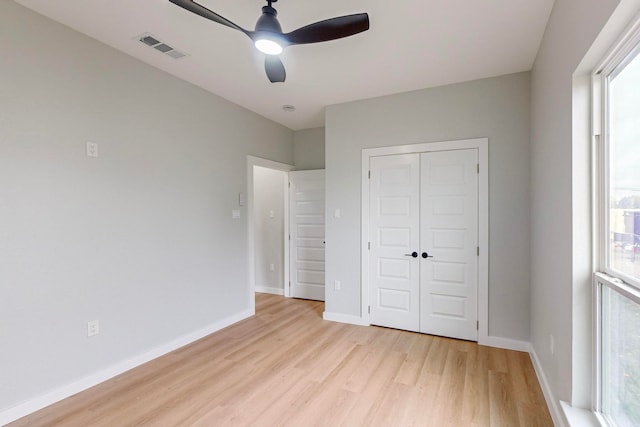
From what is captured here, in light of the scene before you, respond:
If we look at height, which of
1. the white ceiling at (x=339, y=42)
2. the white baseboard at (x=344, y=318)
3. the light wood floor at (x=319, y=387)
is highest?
the white ceiling at (x=339, y=42)

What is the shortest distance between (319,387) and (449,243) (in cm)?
201

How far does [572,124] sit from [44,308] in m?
3.60

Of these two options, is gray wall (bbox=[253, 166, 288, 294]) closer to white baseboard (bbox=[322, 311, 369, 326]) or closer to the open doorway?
the open doorway

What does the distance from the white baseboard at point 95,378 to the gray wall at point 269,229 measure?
1.77 m

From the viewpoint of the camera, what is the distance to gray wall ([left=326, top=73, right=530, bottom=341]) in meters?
3.03

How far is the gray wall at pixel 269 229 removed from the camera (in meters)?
5.25

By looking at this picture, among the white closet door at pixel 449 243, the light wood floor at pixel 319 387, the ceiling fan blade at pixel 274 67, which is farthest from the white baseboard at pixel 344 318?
the ceiling fan blade at pixel 274 67

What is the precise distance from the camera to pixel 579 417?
5.29 ft

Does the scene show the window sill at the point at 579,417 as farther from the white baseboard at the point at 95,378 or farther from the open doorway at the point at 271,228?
the open doorway at the point at 271,228

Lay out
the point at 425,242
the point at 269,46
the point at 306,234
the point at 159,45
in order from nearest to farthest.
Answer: the point at 269,46 → the point at 159,45 → the point at 425,242 → the point at 306,234

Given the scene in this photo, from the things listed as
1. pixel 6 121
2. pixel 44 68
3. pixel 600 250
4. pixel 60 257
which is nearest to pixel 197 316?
pixel 60 257

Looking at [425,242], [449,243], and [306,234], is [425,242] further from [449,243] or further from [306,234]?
[306,234]

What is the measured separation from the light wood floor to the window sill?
396mm

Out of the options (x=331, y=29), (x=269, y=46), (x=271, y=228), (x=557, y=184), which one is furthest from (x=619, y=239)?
(x=271, y=228)
